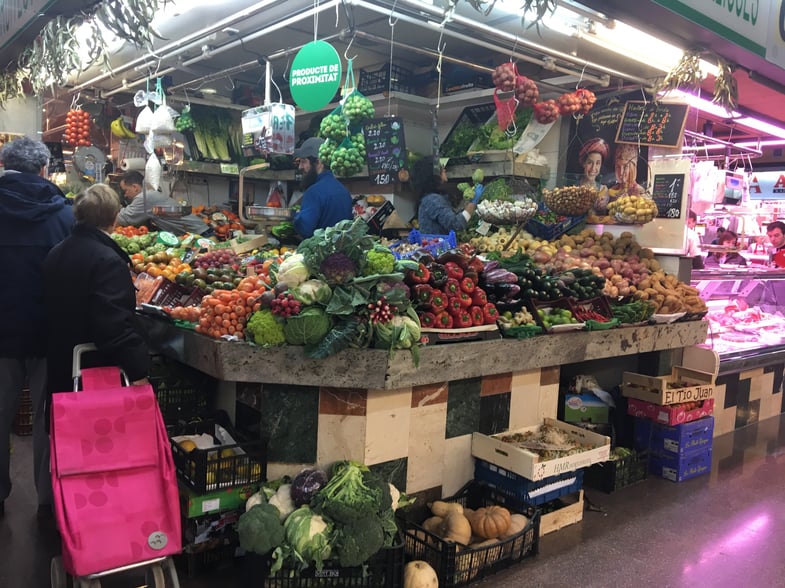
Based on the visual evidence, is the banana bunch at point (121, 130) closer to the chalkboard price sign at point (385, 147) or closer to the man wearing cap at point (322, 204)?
the chalkboard price sign at point (385, 147)

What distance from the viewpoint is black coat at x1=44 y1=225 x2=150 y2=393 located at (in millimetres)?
3029

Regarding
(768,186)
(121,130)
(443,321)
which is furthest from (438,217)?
(768,186)

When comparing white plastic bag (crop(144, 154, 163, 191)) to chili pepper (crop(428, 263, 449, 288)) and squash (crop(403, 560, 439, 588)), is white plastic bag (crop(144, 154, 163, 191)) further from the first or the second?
squash (crop(403, 560, 439, 588))

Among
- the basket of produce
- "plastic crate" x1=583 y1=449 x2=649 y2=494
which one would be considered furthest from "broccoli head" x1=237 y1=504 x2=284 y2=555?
the basket of produce

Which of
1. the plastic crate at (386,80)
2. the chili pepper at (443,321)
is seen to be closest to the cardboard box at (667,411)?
the chili pepper at (443,321)

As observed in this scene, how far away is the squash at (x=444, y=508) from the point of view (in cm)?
357

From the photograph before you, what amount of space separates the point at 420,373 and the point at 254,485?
1.05m

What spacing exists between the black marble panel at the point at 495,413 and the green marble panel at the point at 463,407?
51 millimetres

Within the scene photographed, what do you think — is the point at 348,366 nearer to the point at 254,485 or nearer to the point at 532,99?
the point at 254,485

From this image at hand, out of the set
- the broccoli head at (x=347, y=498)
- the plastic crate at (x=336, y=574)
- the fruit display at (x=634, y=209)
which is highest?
the fruit display at (x=634, y=209)

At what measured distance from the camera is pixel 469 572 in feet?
10.7

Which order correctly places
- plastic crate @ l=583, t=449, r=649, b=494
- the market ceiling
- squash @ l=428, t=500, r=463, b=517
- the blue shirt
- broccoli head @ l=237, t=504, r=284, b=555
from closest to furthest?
broccoli head @ l=237, t=504, r=284, b=555 → squash @ l=428, t=500, r=463, b=517 → plastic crate @ l=583, t=449, r=649, b=494 → the market ceiling → the blue shirt

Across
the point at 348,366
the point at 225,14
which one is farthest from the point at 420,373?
the point at 225,14

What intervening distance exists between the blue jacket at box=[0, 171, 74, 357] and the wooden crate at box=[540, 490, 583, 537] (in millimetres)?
3175
